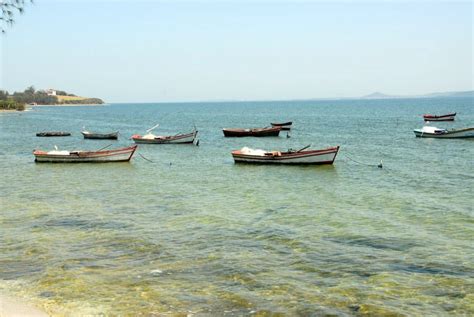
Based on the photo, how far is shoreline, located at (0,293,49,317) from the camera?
33.7ft

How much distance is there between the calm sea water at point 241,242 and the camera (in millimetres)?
11680

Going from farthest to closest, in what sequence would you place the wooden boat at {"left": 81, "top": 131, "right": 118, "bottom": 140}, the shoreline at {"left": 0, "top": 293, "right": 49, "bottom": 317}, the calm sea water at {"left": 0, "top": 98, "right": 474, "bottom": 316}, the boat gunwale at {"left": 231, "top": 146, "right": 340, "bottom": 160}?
1. the wooden boat at {"left": 81, "top": 131, "right": 118, "bottom": 140}
2. the boat gunwale at {"left": 231, "top": 146, "right": 340, "bottom": 160}
3. the calm sea water at {"left": 0, "top": 98, "right": 474, "bottom": 316}
4. the shoreline at {"left": 0, "top": 293, "right": 49, "bottom": 317}

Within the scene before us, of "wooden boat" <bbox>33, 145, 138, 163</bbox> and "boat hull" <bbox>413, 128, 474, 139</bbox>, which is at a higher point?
"boat hull" <bbox>413, 128, 474, 139</bbox>

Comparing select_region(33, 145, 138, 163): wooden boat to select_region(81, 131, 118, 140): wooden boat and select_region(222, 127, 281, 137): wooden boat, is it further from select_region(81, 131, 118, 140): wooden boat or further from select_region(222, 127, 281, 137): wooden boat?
select_region(222, 127, 281, 137): wooden boat

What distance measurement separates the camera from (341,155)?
148ft

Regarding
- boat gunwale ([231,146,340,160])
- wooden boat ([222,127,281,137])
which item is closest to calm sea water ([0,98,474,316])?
boat gunwale ([231,146,340,160])

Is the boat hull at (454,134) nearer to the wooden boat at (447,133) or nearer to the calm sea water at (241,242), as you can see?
the wooden boat at (447,133)

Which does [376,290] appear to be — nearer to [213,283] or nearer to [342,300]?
[342,300]

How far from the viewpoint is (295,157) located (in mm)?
36719

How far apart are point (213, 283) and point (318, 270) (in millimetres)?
3041

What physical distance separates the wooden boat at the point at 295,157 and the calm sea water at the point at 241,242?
3077 mm

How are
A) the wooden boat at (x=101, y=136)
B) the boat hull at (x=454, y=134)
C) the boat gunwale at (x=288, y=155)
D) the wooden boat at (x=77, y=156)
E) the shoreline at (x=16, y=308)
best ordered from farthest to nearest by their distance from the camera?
the wooden boat at (x=101, y=136) → the boat hull at (x=454, y=134) → the wooden boat at (x=77, y=156) → the boat gunwale at (x=288, y=155) → the shoreline at (x=16, y=308)

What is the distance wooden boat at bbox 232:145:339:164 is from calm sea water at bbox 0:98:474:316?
308 centimetres

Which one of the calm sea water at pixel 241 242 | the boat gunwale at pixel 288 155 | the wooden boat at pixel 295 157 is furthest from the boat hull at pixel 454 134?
the wooden boat at pixel 295 157
